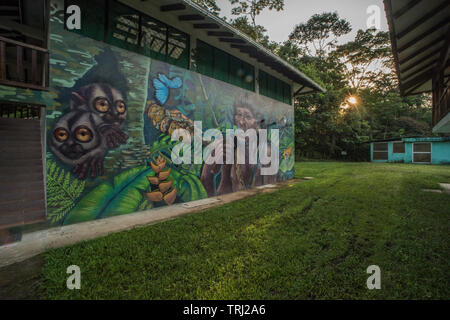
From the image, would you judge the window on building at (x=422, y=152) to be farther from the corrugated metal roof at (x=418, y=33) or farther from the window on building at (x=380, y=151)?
the corrugated metal roof at (x=418, y=33)

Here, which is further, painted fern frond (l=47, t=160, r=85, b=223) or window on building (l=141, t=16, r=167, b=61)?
window on building (l=141, t=16, r=167, b=61)

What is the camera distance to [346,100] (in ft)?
79.3

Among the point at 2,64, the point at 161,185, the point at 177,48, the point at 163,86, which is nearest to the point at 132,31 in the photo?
the point at 177,48

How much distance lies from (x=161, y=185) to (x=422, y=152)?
86.7 feet

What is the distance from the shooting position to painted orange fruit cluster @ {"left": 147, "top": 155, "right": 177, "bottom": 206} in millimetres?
5062

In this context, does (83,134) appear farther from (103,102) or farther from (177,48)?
(177,48)

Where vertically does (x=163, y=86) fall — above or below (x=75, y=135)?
above

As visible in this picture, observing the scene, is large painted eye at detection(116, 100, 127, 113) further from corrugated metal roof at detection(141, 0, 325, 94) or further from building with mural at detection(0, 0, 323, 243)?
corrugated metal roof at detection(141, 0, 325, 94)

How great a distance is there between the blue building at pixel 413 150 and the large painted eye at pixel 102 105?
2673 cm

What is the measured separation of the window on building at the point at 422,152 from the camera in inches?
767

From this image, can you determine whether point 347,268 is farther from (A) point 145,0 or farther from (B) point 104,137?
(A) point 145,0

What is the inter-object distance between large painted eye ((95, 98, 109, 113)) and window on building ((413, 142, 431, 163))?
90.2 ft

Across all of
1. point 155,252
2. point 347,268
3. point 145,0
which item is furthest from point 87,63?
point 347,268

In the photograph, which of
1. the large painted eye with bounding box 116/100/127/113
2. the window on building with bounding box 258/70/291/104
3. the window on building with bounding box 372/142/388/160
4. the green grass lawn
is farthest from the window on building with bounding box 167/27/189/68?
the window on building with bounding box 372/142/388/160
